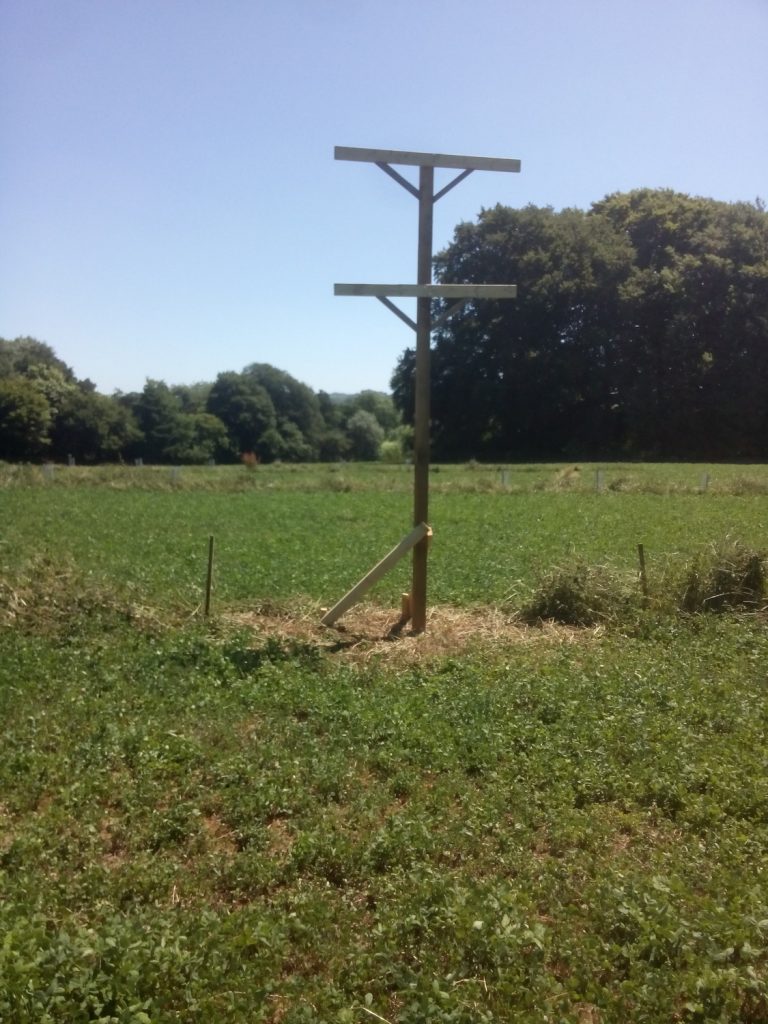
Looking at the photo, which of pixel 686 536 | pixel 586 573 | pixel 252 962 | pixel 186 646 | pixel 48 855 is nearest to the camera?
pixel 252 962

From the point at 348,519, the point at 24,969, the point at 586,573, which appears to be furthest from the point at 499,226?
the point at 24,969

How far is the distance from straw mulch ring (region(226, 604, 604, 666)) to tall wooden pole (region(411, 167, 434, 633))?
370 millimetres

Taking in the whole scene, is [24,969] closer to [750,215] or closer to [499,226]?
[499,226]

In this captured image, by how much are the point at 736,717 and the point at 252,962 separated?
13.8 ft

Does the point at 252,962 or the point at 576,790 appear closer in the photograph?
the point at 252,962

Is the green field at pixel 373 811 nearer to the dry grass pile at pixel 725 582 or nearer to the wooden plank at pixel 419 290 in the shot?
the dry grass pile at pixel 725 582

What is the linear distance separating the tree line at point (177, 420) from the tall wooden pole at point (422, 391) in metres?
41.4

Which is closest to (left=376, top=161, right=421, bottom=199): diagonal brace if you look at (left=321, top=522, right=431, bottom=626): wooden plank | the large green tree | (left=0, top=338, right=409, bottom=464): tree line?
(left=321, top=522, right=431, bottom=626): wooden plank

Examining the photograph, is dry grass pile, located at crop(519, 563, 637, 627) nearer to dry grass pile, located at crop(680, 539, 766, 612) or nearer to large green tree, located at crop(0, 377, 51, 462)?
dry grass pile, located at crop(680, 539, 766, 612)

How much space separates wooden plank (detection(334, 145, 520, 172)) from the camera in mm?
8742

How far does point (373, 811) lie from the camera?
503cm

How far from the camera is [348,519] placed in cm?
2195

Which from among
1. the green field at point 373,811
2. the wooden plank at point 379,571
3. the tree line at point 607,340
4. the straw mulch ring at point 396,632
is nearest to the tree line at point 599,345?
the tree line at point 607,340

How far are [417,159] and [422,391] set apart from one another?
2.32 meters
